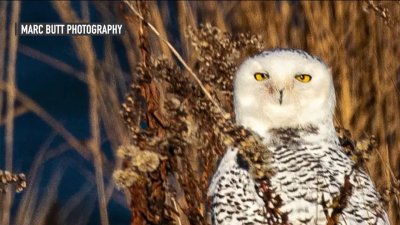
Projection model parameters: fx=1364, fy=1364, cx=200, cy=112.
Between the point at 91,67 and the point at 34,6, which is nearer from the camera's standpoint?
the point at 91,67

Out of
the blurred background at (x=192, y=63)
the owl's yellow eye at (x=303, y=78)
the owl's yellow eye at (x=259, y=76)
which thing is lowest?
the owl's yellow eye at (x=303, y=78)

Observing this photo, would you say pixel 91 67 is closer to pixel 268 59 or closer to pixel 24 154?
pixel 268 59

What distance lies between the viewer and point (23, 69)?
5.18 m

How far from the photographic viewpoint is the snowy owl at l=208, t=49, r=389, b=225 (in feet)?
8.28

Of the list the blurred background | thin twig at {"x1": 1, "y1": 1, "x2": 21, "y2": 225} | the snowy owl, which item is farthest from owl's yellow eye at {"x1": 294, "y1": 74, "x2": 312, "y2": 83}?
thin twig at {"x1": 1, "y1": 1, "x2": 21, "y2": 225}

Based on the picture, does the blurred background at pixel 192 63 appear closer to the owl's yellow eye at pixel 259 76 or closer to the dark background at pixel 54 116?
the dark background at pixel 54 116

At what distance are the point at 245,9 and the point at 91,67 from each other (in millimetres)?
611

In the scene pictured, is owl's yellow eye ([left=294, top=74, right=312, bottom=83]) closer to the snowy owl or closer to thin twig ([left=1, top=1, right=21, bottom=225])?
the snowy owl

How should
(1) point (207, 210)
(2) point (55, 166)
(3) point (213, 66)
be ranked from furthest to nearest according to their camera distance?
1. (2) point (55, 166)
2. (1) point (207, 210)
3. (3) point (213, 66)

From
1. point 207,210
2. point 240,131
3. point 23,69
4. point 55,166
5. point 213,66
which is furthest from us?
point 23,69

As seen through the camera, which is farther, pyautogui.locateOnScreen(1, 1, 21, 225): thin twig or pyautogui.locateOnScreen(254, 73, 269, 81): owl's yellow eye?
pyautogui.locateOnScreen(1, 1, 21, 225): thin twig

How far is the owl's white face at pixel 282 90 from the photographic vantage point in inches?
110

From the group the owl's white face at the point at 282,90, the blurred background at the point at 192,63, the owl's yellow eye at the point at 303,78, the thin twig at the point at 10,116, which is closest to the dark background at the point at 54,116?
the blurred background at the point at 192,63

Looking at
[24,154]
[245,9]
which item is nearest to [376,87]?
[245,9]
